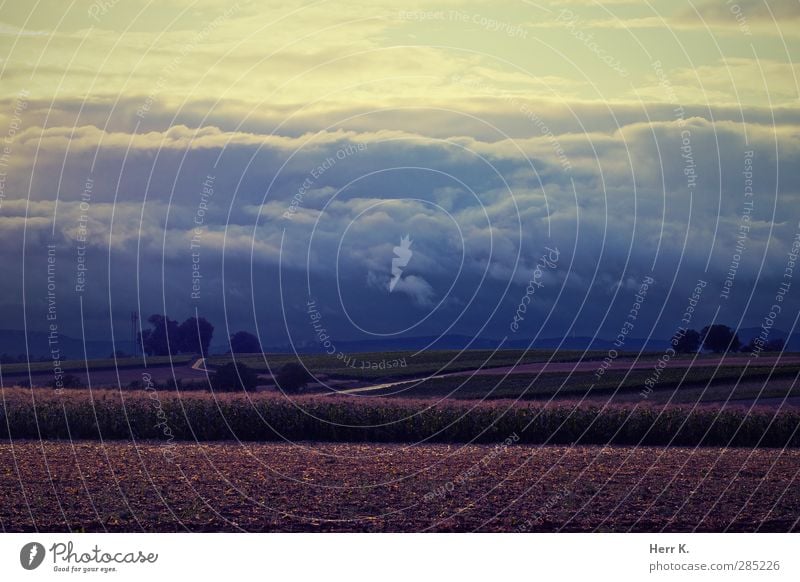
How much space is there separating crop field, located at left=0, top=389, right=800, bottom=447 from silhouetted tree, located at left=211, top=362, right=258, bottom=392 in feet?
21.5

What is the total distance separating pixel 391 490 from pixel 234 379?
83.0 feet

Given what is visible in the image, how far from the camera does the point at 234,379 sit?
168 ft

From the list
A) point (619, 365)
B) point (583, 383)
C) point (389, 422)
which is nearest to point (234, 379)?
point (389, 422)

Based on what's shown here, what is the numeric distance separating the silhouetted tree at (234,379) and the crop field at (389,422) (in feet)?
21.5

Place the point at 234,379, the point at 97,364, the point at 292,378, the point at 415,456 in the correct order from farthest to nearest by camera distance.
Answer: the point at 97,364
the point at 234,379
the point at 292,378
the point at 415,456

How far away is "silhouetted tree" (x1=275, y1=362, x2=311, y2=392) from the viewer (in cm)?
4847

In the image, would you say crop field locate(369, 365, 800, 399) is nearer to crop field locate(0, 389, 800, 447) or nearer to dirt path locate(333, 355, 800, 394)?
dirt path locate(333, 355, 800, 394)

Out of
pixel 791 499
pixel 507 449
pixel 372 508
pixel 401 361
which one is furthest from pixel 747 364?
pixel 372 508

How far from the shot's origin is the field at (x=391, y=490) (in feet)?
79.8

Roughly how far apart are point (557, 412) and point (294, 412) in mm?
10449

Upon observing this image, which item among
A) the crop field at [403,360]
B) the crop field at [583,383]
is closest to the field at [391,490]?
the crop field at [583,383]

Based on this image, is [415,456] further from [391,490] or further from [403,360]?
[403,360]

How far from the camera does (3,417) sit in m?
40.3

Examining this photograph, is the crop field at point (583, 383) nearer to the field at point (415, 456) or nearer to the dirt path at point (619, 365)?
the field at point (415, 456)
